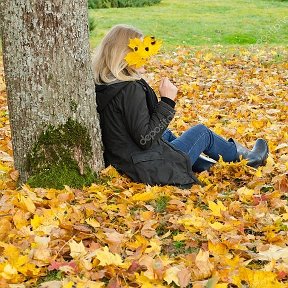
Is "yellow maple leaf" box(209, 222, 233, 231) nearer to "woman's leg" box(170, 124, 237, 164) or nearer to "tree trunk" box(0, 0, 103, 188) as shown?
"tree trunk" box(0, 0, 103, 188)

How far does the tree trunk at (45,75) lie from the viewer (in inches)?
123

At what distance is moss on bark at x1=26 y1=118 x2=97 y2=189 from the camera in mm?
3338

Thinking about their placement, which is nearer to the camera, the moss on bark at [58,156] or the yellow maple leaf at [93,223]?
the yellow maple leaf at [93,223]

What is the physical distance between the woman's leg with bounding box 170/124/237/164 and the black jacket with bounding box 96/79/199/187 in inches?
10.7

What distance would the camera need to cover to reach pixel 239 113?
6.26 m

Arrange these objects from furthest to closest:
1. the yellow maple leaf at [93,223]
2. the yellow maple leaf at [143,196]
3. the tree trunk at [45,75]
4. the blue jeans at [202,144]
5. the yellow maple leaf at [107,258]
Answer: the blue jeans at [202,144] → the yellow maple leaf at [143,196] → the tree trunk at [45,75] → the yellow maple leaf at [93,223] → the yellow maple leaf at [107,258]

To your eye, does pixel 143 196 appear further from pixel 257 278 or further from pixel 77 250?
pixel 257 278

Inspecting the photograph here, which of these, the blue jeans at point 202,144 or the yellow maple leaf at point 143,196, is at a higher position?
the blue jeans at point 202,144

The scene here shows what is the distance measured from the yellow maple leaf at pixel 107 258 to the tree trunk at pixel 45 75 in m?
1.11

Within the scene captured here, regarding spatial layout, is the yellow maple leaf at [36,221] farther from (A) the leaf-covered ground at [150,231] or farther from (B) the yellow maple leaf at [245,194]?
(B) the yellow maple leaf at [245,194]

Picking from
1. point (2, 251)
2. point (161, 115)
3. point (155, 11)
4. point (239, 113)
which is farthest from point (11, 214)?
point (155, 11)

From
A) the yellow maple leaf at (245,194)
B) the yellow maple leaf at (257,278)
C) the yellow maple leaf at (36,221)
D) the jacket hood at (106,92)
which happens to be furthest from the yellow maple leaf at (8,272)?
the yellow maple leaf at (245,194)

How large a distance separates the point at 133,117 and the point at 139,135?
12 cm

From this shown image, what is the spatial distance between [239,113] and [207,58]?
12.2ft
